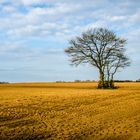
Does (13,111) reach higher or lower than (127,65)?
lower

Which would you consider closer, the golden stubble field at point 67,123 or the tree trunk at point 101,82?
the golden stubble field at point 67,123

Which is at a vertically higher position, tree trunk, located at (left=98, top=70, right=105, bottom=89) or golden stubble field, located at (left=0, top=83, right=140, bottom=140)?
tree trunk, located at (left=98, top=70, right=105, bottom=89)

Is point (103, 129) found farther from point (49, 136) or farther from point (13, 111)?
point (13, 111)

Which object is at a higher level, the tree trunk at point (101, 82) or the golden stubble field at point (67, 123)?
the tree trunk at point (101, 82)

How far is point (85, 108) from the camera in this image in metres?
27.8

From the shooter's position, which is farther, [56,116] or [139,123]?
[56,116]

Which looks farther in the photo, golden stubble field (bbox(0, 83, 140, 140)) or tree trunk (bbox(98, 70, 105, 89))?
tree trunk (bbox(98, 70, 105, 89))

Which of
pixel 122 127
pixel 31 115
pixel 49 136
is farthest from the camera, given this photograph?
pixel 31 115

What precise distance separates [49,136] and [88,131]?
209cm

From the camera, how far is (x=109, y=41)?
242ft

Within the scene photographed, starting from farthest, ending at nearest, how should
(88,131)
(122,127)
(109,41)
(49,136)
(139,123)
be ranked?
(109,41) < (139,123) < (122,127) < (88,131) < (49,136)

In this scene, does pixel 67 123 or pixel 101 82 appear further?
pixel 101 82

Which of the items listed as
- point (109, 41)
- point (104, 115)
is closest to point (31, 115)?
point (104, 115)

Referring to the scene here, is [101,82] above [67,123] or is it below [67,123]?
above
